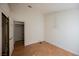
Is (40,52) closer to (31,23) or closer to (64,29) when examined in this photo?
(64,29)

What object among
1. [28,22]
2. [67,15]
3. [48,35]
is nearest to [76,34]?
[67,15]

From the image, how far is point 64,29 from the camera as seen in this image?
4051 millimetres

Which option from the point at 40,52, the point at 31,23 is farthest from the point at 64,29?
the point at 31,23

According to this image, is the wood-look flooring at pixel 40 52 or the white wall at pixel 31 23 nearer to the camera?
the wood-look flooring at pixel 40 52

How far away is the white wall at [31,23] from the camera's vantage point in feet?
14.8

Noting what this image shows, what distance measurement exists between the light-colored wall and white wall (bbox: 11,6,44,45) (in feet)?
1.81

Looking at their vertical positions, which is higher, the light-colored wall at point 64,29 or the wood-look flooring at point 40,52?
the light-colored wall at point 64,29

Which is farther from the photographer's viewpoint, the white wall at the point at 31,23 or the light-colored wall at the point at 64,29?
the white wall at the point at 31,23

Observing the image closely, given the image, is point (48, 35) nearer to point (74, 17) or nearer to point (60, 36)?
point (60, 36)

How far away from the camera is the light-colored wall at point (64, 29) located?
11.4ft

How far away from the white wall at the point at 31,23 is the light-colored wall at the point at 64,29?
55cm

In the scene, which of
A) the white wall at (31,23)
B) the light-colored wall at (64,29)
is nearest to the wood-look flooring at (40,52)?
the light-colored wall at (64,29)

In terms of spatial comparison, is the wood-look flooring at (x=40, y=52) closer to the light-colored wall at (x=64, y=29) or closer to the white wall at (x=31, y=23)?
the light-colored wall at (x=64, y=29)

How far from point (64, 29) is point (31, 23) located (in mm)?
1935
